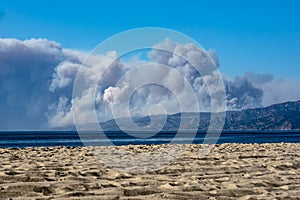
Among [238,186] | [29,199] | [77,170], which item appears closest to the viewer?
[29,199]

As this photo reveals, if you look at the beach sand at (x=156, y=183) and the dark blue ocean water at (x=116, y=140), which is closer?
the beach sand at (x=156, y=183)

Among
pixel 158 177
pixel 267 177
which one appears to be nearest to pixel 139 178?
pixel 158 177

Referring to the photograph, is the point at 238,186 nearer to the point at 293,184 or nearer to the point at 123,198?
the point at 293,184

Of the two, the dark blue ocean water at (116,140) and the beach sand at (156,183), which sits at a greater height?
the dark blue ocean water at (116,140)

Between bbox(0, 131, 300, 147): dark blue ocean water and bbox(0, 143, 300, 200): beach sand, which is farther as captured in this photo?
bbox(0, 131, 300, 147): dark blue ocean water

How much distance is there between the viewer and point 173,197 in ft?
21.7

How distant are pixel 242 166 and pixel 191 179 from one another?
2.62 m

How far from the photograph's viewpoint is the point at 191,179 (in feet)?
27.7

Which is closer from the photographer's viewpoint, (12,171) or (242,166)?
(12,171)

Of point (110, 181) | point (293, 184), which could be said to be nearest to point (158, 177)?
point (110, 181)

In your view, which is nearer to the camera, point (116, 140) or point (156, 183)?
point (156, 183)

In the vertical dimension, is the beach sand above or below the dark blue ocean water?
below

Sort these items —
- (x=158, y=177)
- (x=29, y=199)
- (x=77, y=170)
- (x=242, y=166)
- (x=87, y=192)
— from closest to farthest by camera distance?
(x=29, y=199) → (x=87, y=192) → (x=158, y=177) → (x=77, y=170) → (x=242, y=166)

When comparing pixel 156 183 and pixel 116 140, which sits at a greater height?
pixel 116 140
